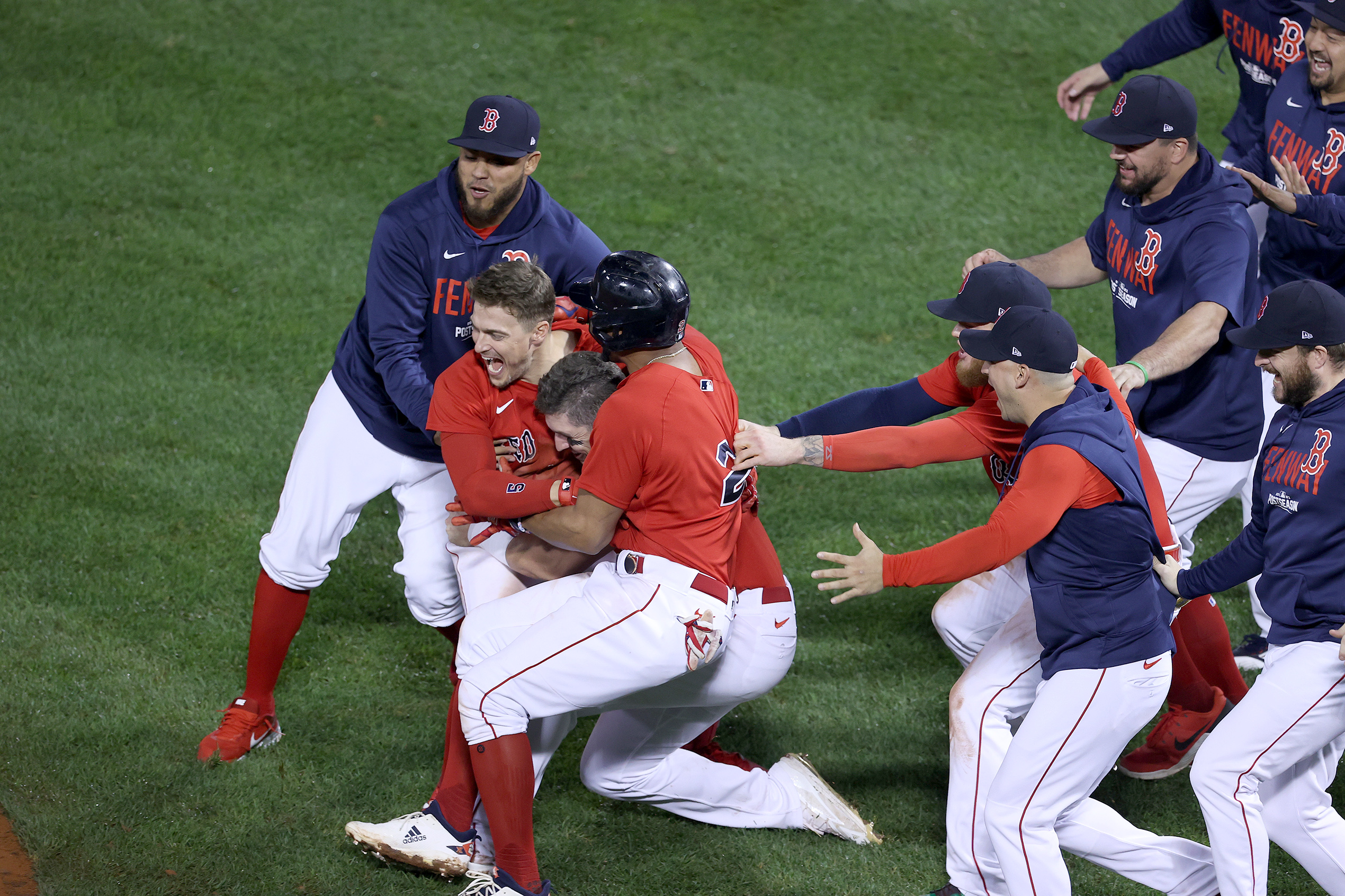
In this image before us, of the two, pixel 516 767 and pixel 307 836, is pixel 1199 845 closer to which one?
pixel 516 767

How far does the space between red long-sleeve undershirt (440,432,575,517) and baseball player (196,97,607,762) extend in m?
0.34

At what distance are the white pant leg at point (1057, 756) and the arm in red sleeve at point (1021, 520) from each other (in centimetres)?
45

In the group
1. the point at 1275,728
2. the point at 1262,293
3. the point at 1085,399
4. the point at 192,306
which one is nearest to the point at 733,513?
the point at 1085,399

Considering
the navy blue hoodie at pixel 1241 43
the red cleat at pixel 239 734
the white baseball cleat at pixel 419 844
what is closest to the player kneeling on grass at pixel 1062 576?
the white baseball cleat at pixel 419 844

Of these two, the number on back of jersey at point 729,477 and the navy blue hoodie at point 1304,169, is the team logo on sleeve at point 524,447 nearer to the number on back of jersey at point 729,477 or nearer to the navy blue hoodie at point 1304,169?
the number on back of jersey at point 729,477

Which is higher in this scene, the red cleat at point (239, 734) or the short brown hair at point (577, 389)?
the short brown hair at point (577, 389)

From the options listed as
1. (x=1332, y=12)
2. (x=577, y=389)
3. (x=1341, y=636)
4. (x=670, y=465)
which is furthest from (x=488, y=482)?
(x=1332, y=12)

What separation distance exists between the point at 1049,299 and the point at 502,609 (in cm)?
190

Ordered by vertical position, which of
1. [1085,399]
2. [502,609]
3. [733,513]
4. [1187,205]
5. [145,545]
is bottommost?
[145,545]

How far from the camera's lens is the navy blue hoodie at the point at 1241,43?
581cm

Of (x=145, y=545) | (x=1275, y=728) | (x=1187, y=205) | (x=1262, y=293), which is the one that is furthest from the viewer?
(x=145, y=545)

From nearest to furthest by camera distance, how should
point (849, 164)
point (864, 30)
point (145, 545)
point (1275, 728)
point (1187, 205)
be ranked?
point (1275, 728) < point (1187, 205) < point (145, 545) < point (849, 164) < point (864, 30)

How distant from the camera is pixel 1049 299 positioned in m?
3.76

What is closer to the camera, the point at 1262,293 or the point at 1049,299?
the point at 1049,299
